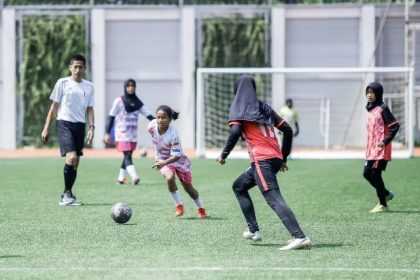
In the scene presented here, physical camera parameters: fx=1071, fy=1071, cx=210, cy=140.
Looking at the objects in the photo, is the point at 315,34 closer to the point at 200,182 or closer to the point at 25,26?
the point at 25,26

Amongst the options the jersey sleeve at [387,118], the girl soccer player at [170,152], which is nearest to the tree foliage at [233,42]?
the jersey sleeve at [387,118]

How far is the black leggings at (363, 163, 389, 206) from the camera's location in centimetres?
1474

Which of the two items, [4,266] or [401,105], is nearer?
[4,266]

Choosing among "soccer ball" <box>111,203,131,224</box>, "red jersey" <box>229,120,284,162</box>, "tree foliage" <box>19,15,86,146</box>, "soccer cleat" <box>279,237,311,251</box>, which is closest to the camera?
"soccer cleat" <box>279,237,311,251</box>

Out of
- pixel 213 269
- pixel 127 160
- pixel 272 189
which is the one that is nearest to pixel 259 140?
pixel 272 189

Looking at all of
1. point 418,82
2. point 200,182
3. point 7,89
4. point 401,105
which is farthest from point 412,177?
point 7,89

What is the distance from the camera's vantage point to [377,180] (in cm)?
1483

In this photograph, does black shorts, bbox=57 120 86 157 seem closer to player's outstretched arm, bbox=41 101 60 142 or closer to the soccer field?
player's outstretched arm, bbox=41 101 60 142

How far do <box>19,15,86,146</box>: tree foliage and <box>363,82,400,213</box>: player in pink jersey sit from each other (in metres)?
26.8

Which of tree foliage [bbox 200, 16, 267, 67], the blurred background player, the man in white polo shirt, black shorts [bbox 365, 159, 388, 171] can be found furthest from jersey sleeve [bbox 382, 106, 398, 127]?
tree foliage [bbox 200, 16, 267, 67]

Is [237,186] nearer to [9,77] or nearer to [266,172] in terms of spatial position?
[266,172]

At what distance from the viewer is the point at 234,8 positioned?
1588 inches

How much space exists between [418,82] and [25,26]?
1500 centimetres

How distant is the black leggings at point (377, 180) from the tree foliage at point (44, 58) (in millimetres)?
26852
